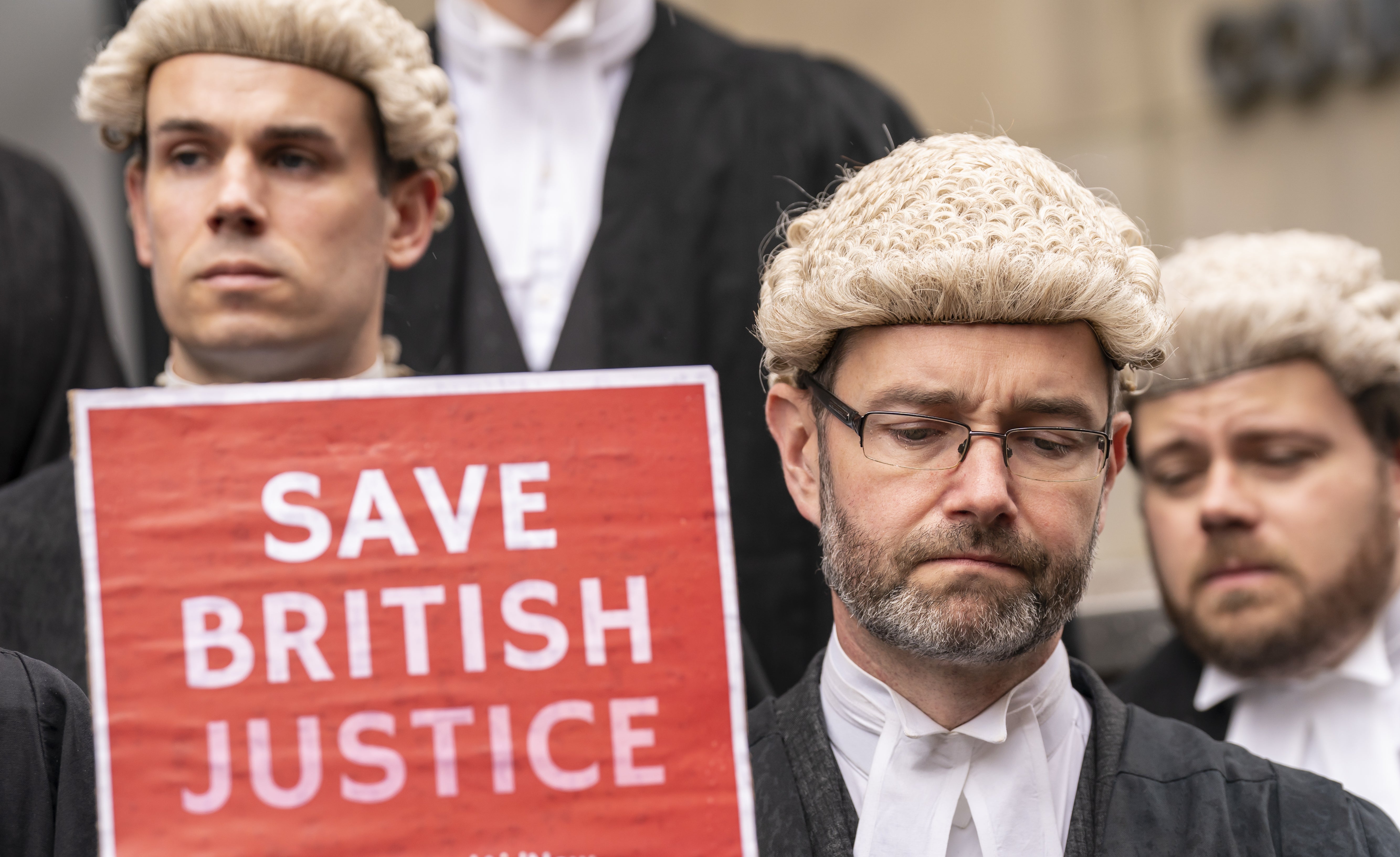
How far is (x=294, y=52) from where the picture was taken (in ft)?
9.10

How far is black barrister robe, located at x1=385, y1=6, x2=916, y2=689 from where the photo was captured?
3459mm

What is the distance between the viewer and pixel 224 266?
2.66 m

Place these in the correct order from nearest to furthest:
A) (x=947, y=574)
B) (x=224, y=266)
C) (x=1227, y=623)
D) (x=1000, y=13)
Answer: (x=947, y=574) < (x=224, y=266) < (x=1227, y=623) < (x=1000, y=13)

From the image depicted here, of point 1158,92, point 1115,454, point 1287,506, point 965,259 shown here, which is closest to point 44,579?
point 965,259

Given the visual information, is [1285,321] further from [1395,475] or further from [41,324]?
[41,324]

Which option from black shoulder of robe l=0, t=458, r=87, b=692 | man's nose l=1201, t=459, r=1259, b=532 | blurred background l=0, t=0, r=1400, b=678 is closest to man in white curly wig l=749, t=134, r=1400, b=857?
man's nose l=1201, t=459, r=1259, b=532

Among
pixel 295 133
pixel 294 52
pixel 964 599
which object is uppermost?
pixel 294 52

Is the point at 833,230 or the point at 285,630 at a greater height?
the point at 833,230

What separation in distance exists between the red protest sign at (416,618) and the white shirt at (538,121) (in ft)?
5.42

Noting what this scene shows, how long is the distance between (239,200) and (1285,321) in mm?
1965

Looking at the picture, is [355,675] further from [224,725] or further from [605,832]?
[605,832]

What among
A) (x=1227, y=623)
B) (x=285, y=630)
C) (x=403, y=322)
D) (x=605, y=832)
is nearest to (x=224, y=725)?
(x=285, y=630)

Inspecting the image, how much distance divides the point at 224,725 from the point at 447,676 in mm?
259

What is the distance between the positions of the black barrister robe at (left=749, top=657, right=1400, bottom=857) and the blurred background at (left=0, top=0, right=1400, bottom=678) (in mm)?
3495
